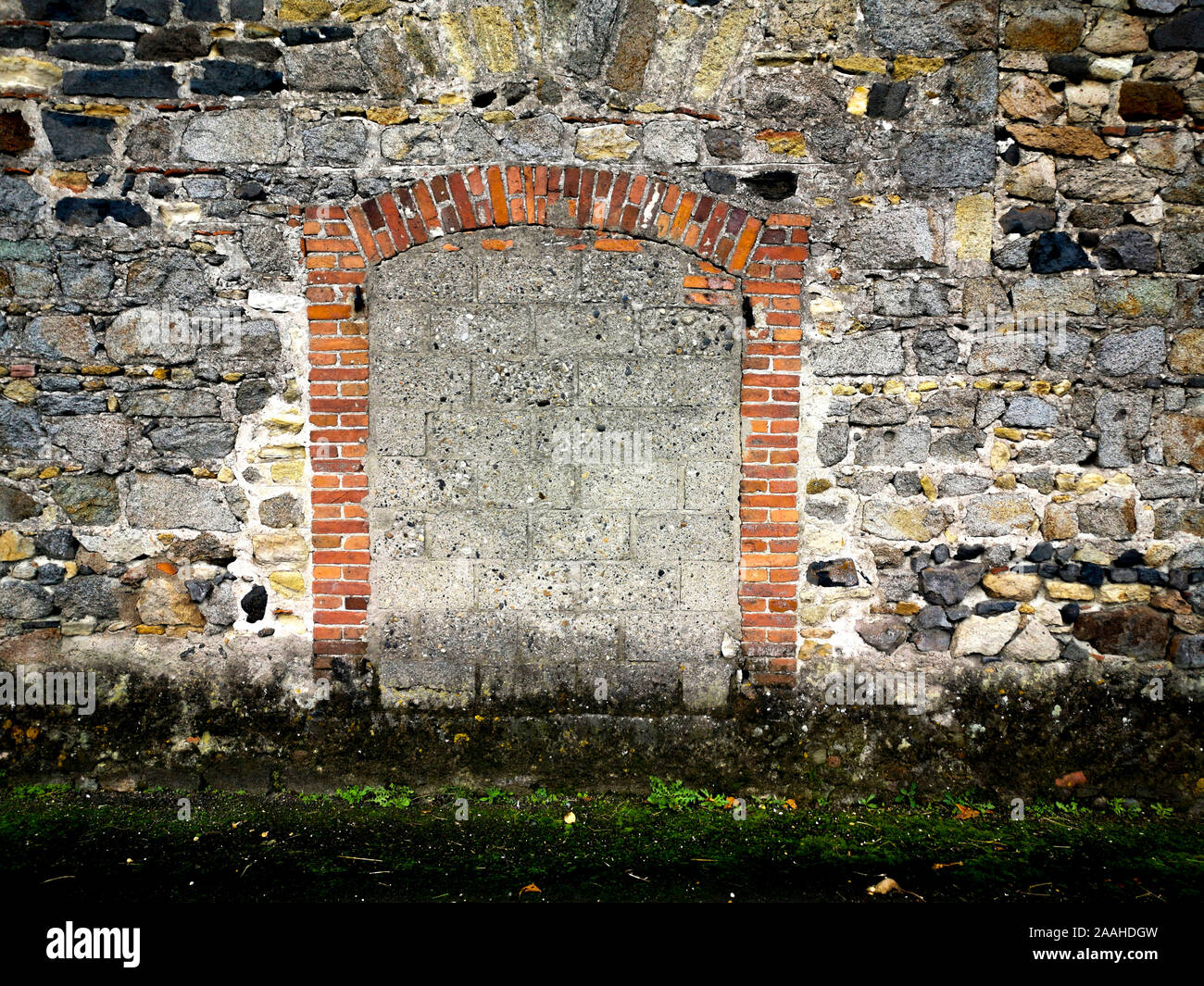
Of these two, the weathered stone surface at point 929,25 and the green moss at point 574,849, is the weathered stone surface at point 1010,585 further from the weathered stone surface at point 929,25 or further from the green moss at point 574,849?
the weathered stone surface at point 929,25

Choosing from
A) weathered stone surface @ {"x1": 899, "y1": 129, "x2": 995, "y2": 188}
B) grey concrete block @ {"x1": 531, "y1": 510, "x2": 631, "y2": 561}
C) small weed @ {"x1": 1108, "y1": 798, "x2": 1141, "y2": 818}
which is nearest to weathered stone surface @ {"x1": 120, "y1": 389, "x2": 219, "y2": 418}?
grey concrete block @ {"x1": 531, "y1": 510, "x2": 631, "y2": 561}

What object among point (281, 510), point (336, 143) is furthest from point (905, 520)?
point (336, 143)

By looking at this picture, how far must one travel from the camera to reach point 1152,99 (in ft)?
12.0

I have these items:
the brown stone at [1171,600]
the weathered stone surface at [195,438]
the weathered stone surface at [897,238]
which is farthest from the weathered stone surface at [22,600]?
the brown stone at [1171,600]

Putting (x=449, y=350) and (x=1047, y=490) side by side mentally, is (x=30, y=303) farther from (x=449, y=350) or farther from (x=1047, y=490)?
(x=1047, y=490)

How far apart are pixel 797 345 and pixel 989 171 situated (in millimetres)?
1200

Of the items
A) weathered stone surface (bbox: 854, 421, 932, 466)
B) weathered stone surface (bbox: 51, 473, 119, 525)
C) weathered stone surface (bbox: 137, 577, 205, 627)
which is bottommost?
weathered stone surface (bbox: 137, 577, 205, 627)

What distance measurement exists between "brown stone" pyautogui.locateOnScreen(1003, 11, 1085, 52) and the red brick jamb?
1266 millimetres

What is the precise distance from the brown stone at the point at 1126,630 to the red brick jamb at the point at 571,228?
144 cm

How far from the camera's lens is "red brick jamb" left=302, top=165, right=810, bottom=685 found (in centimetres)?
366

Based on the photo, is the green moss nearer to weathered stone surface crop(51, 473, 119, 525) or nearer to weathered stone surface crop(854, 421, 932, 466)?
weathered stone surface crop(51, 473, 119, 525)

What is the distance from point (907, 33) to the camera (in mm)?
3623

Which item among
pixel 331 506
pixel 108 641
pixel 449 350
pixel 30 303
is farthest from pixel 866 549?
pixel 30 303

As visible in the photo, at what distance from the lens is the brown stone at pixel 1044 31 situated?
362 centimetres
